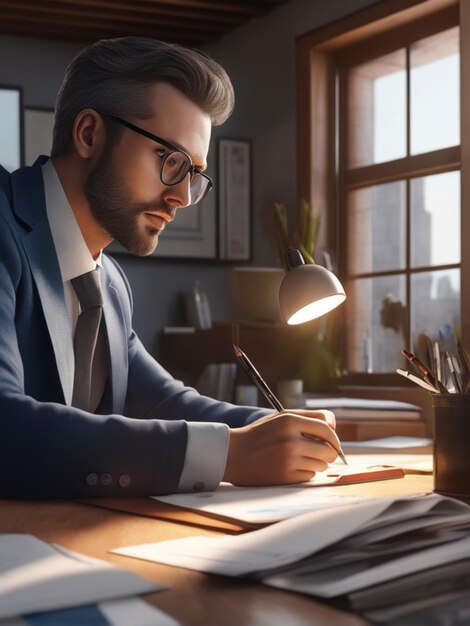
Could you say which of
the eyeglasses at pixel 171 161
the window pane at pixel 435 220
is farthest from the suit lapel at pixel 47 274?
the window pane at pixel 435 220

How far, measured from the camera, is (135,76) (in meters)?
1.69

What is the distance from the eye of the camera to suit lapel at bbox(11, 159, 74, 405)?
1492mm

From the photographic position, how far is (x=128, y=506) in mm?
1134

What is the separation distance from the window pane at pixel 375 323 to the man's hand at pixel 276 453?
2.52m

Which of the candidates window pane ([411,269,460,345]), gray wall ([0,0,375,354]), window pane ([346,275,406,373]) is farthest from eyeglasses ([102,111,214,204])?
gray wall ([0,0,375,354])

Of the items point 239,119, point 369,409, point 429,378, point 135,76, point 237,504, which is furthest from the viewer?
point 239,119

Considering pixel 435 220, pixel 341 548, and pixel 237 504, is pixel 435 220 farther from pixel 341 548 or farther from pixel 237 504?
pixel 341 548

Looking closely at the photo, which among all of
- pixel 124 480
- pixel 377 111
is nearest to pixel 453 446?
pixel 124 480

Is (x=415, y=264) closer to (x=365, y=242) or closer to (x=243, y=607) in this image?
(x=365, y=242)

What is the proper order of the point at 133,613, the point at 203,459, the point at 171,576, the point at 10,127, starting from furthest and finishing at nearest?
the point at 10,127 → the point at 203,459 → the point at 171,576 → the point at 133,613

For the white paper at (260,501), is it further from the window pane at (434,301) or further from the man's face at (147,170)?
the window pane at (434,301)

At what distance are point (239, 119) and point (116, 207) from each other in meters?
3.23

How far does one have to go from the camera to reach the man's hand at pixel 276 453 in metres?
1.29

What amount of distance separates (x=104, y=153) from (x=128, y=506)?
2.77ft
